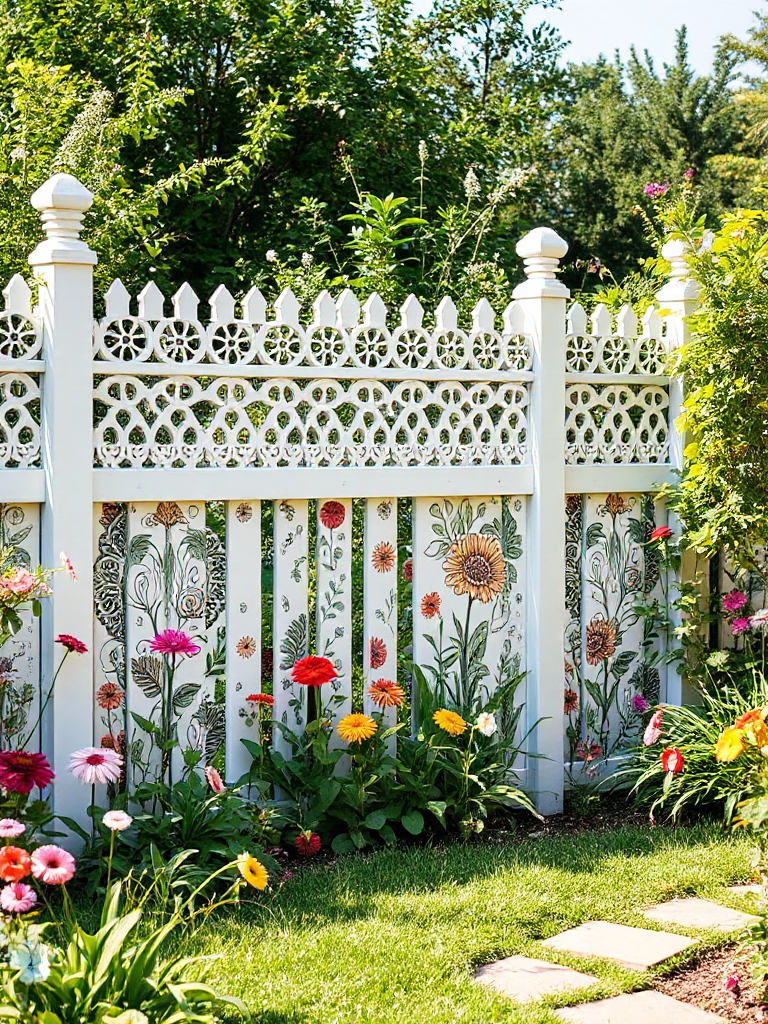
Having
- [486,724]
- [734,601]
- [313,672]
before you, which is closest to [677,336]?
[734,601]

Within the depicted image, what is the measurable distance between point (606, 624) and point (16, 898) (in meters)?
3.23

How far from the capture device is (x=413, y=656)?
459 cm

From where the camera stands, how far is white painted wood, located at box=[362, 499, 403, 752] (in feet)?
14.7

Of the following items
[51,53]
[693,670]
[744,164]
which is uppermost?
[744,164]

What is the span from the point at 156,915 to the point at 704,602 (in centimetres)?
294

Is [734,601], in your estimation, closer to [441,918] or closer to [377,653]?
[377,653]

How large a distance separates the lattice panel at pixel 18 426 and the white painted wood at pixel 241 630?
0.73m

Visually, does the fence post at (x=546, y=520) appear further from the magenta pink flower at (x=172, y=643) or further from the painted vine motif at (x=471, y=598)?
the magenta pink flower at (x=172, y=643)

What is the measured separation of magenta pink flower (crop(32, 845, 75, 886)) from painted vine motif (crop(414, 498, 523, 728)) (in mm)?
2234

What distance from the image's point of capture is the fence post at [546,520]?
4.80 meters

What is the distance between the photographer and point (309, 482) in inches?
169

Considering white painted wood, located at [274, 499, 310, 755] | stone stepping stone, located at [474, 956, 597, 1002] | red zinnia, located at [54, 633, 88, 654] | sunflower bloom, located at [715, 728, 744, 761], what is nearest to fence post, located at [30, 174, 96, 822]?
red zinnia, located at [54, 633, 88, 654]

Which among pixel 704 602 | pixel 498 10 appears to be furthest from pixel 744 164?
pixel 704 602

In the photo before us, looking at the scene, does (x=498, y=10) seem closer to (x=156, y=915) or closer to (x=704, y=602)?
(x=704, y=602)
